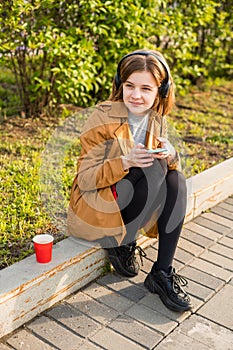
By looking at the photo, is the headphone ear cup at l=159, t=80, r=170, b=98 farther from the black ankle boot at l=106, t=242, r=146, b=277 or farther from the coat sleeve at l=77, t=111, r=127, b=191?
the black ankle boot at l=106, t=242, r=146, b=277

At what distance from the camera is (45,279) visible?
2609mm

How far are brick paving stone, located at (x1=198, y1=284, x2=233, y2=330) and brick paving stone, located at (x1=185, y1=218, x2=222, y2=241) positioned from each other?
0.63 m

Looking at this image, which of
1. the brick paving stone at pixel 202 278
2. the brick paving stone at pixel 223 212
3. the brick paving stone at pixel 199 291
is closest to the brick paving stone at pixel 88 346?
the brick paving stone at pixel 199 291

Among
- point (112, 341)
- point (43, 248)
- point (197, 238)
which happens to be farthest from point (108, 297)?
point (197, 238)

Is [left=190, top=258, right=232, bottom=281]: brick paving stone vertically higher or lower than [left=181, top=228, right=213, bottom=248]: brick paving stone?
lower

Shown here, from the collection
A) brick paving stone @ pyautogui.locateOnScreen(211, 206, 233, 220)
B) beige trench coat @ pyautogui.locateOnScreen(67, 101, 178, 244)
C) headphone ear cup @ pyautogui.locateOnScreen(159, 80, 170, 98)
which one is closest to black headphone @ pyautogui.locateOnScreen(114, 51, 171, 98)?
headphone ear cup @ pyautogui.locateOnScreen(159, 80, 170, 98)

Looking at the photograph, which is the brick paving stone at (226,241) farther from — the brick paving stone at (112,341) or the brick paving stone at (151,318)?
the brick paving stone at (112,341)

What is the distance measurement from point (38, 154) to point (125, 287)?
163 centimetres

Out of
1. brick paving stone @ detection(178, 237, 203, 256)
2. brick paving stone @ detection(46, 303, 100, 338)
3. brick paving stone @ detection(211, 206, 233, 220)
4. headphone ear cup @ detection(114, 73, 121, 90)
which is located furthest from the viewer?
brick paving stone @ detection(211, 206, 233, 220)

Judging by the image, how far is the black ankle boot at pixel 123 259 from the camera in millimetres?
2932

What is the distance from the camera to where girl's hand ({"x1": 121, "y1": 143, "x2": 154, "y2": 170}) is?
2631 mm

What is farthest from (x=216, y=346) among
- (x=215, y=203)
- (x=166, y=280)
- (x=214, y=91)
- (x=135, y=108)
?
(x=214, y=91)

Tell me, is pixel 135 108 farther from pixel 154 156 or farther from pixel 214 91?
pixel 214 91

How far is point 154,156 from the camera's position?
2727mm
